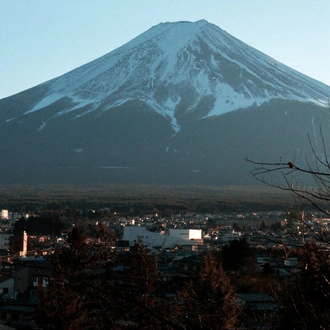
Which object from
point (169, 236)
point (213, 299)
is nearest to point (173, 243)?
point (169, 236)

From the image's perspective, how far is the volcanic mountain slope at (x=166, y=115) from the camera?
257 ft

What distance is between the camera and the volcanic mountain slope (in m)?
78.4

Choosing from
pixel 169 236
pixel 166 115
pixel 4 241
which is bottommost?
pixel 4 241

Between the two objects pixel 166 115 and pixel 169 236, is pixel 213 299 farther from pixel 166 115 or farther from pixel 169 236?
pixel 166 115

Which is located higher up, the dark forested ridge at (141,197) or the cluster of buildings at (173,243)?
the dark forested ridge at (141,197)

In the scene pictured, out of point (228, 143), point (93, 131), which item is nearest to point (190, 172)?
point (228, 143)

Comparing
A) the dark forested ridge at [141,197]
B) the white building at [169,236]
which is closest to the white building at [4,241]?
the white building at [169,236]

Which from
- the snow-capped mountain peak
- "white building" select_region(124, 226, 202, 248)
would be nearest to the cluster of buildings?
"white building" select_region(124, 226, 202, 248)

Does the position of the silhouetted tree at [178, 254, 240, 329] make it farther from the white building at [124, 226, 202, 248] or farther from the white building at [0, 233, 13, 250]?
the white building at [124, 226, 202, 248]

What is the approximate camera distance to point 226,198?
55.7 metres

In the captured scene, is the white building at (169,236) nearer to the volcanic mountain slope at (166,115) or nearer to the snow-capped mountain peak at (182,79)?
the volcanic mountain slope at (166,115)

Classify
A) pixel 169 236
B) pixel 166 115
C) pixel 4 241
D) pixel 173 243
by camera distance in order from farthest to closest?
pixel 166 115 → pixel 169 236 → pixel 4 241 → pixel 173 243

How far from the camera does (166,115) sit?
3669 inches

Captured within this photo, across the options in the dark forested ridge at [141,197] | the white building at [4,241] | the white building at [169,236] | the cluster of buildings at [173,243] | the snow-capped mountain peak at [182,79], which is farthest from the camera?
the snow-capped mountain peak at [182,79]
